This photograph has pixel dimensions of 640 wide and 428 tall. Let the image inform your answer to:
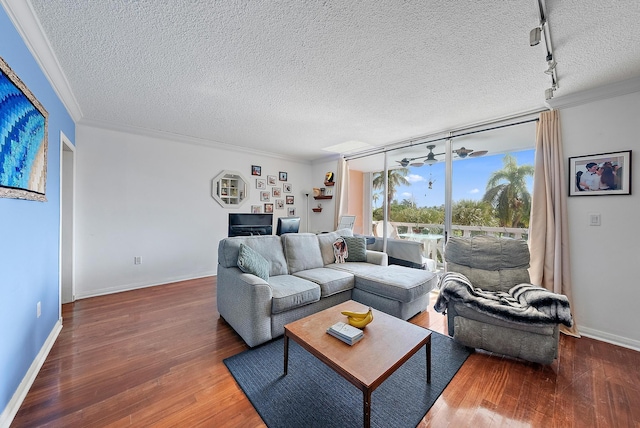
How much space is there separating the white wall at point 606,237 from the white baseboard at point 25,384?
447cm

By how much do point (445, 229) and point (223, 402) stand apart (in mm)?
3328

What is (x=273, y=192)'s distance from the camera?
16.9 ft

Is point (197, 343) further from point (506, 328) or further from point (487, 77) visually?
point (487, 77)

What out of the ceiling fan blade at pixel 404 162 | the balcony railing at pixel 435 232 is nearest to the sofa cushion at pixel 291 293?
the balcony railing at pixel 435 232

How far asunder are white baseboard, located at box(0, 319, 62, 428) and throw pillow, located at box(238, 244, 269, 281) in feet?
4.86

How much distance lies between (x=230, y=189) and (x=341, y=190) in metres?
2.18

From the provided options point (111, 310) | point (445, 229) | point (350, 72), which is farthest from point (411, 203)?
point (111, 310)

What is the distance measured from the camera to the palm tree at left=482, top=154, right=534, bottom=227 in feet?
10.9

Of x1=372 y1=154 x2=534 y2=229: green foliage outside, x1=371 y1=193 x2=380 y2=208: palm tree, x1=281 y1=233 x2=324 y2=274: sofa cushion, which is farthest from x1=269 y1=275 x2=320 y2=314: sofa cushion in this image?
x1=371 y1=193 x2=380 y2=208: palm tree

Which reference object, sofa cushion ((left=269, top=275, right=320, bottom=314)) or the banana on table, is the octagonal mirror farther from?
the banana on table

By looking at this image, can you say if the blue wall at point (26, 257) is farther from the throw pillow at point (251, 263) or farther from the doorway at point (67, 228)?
the throw pillow at point (251, 263)

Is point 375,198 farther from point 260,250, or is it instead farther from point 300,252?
point 260,250

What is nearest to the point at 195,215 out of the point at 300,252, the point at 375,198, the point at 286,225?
the point at 286,225

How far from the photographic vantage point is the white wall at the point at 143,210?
10.8 feet
